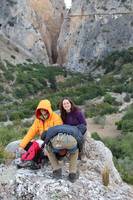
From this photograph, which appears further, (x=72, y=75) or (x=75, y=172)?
(x=72, y=75)

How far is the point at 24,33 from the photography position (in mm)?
71188

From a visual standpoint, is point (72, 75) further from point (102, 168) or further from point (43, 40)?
point (102, 168)

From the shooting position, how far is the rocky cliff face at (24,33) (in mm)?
67625

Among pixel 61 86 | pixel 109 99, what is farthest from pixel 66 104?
pixel 61 86

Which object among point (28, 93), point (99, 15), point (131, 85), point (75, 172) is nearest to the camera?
point (75, 172)

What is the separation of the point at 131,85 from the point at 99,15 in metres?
25.3

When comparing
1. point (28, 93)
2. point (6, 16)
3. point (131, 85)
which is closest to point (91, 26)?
point (6, 16)

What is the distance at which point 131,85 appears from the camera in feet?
149

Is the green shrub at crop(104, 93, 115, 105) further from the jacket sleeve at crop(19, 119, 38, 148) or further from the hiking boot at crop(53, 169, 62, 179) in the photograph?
the hiking boot at crop(53, 169, 62, 179)

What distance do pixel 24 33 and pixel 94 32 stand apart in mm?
9911

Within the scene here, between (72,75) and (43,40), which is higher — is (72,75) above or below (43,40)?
below

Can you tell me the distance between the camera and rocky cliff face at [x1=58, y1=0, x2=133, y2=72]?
6588cm

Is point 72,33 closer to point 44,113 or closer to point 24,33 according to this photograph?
point 24,33

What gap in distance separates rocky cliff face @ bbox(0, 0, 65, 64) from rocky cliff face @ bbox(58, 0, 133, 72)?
360cm
